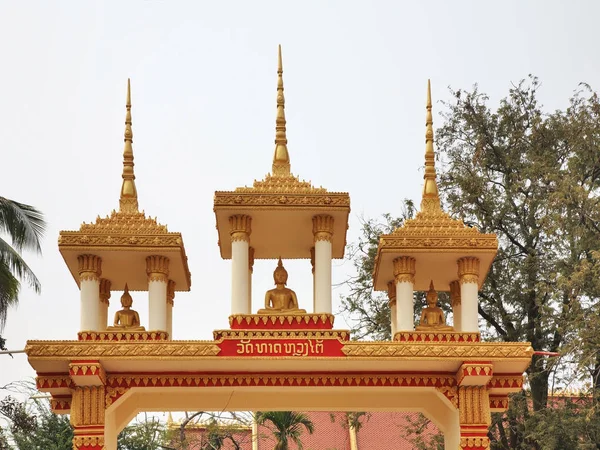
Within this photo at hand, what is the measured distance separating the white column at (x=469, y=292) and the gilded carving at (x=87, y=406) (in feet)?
18.0

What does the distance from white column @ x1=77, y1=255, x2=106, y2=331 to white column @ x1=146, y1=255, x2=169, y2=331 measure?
785 mm

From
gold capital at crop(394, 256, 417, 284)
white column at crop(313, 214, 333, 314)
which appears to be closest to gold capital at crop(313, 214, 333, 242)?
white column at crop(313, 214, 333, 314)

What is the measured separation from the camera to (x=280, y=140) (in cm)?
2241

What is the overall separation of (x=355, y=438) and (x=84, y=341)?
21.6 metres

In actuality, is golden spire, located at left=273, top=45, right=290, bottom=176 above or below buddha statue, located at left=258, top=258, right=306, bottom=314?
above

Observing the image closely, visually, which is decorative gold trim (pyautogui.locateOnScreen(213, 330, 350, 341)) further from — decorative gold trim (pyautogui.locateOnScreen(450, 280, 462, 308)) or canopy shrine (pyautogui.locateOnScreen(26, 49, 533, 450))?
decorative gold trim (pyautogui.locateOnScreen(450, 280, 462, 308))

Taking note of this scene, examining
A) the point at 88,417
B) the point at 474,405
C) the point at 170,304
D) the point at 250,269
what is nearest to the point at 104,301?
the point at 170,304

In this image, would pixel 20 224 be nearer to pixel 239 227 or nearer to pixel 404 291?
pixel 239 227

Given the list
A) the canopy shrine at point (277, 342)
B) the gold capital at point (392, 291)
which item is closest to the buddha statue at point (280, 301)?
the canopy shrine at point (277, 342)

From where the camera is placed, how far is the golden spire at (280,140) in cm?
2216

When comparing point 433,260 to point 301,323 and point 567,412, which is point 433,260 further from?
point 567,412

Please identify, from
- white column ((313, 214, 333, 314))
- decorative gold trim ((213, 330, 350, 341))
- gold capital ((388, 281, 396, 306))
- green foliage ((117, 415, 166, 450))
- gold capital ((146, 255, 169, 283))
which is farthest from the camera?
green foliage ((117, 415, 166, 450))

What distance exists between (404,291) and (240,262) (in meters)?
2.51

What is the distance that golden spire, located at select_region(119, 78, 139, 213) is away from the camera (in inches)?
885
